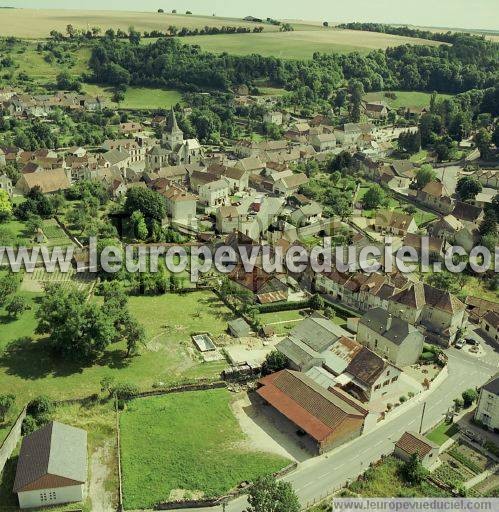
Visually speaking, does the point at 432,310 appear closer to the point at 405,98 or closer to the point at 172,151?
the point at 172,151

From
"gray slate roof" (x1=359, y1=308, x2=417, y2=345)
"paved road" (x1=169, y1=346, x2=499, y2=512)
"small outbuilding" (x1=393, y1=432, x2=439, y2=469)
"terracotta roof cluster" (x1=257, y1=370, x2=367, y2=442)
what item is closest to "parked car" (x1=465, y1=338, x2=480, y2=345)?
"paved road" (x1=169, y1=346, x2=499, y2=512)

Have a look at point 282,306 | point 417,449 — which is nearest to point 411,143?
point 282,306

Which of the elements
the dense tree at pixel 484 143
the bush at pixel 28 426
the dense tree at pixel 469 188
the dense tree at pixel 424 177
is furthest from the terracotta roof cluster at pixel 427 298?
the dense tree at pixel 484 143

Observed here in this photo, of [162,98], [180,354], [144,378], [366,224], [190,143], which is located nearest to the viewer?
[144,378]

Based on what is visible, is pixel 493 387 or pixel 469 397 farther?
pixel 469 397

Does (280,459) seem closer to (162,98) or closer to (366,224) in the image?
(366,224)

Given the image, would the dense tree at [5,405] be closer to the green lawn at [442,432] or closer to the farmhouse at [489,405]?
the green lawn at [442,432]

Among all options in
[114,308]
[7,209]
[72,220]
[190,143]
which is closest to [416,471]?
[114,308]

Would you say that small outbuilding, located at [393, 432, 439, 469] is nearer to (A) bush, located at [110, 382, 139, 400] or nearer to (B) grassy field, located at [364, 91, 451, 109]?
(A) bush, located at [110, 382, 139, 400]
